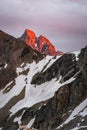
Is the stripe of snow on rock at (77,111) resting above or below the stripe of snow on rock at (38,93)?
below

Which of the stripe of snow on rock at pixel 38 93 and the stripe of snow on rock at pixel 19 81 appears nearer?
the stripe of snow on rock at pixel 38 93

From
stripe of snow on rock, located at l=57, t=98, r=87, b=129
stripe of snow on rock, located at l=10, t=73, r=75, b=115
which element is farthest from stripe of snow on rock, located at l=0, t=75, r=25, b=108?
stripe of snow on rock, located at l=57, t=98, r=87, b=129

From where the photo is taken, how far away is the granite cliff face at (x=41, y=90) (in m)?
102

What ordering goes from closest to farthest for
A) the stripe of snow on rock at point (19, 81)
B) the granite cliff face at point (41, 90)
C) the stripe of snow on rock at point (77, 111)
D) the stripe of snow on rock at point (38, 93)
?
the stripe of snow on rock at point (77, 111) < the granite cliff face at point (41, 90) < the stripe of snow on rock at point (38, 93) < the stripe of snow on rock at point (19, 81)

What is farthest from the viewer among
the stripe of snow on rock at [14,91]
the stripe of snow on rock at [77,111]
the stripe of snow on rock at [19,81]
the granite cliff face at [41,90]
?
the stripe of snow on rock at [19,81]

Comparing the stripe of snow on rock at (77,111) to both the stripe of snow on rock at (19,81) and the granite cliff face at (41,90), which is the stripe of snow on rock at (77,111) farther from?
the stripe of snow on rock at (19,81)

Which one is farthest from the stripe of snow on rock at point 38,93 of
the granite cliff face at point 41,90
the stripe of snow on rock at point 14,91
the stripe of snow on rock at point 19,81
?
the stripe of snow on rock at point 19,81

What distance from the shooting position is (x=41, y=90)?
143 metres

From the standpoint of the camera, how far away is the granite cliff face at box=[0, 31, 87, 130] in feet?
335

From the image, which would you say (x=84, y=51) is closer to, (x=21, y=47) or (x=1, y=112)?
(x=1, y=112)

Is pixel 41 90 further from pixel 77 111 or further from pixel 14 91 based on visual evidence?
pixel 77 111

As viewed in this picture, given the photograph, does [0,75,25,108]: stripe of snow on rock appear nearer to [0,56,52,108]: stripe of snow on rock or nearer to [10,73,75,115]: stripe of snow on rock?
[0,56,52,108]: stripe of snow on rock

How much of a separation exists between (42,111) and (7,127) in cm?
1708

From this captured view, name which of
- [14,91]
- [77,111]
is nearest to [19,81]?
[14,91]
